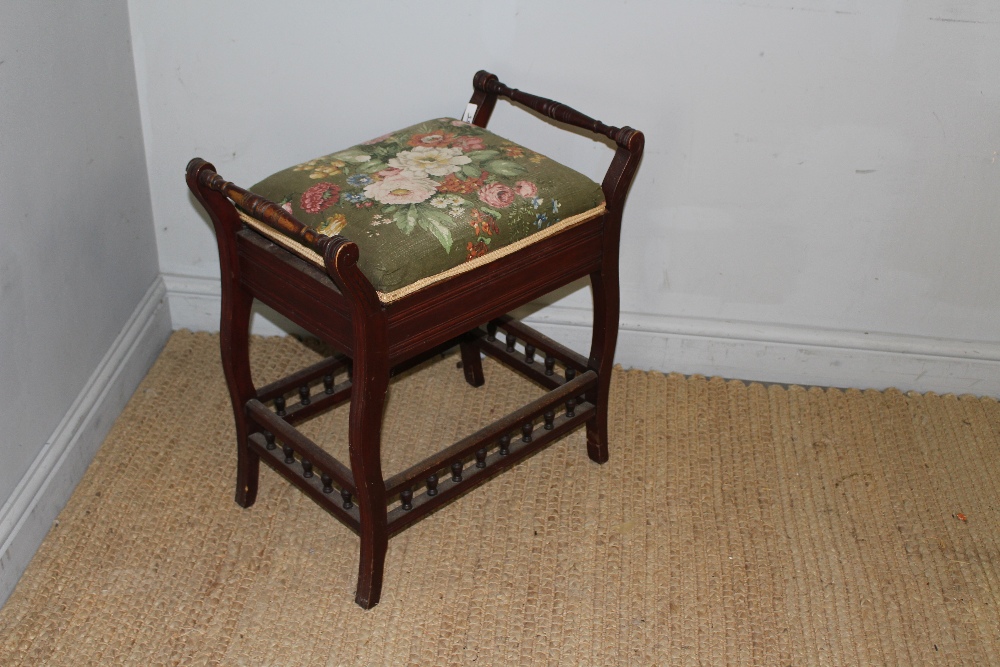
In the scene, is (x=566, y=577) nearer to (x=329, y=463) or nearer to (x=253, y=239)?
(x=329, y=463)

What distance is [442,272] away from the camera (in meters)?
1.16

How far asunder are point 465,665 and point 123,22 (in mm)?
1050

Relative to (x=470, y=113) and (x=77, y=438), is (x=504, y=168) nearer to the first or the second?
(x=470, y=113)

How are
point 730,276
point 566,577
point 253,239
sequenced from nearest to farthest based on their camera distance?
point 253,239
point 566,577
point 730,276

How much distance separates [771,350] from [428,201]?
2.61 feet

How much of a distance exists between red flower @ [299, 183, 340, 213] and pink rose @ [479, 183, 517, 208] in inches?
7.0

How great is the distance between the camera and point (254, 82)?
157 cm

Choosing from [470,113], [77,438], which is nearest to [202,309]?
[77,438]

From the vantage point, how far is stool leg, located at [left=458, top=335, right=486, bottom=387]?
65.8 inches

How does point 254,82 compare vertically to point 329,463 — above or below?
above

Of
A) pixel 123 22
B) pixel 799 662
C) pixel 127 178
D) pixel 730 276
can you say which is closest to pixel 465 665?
pixel 799 662

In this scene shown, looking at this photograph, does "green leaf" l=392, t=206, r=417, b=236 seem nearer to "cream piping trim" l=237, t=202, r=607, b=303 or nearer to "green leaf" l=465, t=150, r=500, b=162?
"cream piping trim" l=237, t=202, r=607, b=303

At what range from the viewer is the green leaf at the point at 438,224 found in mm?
1158

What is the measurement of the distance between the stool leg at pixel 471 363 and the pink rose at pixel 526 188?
1.43 ft
